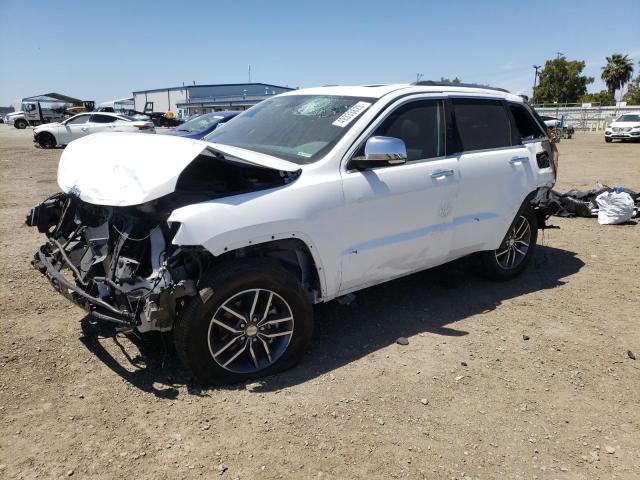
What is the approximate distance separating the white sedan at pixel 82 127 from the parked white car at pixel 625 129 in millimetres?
24356

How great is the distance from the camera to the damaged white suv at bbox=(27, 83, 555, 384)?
2977mm

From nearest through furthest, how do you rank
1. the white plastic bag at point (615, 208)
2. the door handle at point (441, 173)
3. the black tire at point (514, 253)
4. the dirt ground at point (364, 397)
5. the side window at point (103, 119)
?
the dirt ground at point (364, 397), the door handle at point (441, 173), the black tire at point (514, 253), the white plastic bag at point (615, 208), the side window at point (103, 119)

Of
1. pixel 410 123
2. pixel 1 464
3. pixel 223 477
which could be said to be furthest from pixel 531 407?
pixel 1 464

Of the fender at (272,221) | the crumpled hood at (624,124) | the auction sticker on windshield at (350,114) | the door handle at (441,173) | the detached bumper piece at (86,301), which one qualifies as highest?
the auction sticker on windshield at (350,114)

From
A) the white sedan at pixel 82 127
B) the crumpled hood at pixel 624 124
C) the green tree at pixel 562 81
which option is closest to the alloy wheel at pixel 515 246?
the white sedan at pixel 82 127

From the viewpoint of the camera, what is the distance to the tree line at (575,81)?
67.2 metres

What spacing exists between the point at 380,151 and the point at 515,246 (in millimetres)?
2607

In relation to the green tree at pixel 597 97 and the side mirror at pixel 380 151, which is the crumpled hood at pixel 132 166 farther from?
the green tree at pixel 597 97

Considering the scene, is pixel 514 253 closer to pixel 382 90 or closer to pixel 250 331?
pixel 382 90

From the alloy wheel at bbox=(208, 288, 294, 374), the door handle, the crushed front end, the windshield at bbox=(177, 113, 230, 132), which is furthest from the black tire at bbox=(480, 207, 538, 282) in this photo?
the windshield at bbox=(177, 113, 230, 132)

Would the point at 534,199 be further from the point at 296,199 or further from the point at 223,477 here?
the point at 223,477

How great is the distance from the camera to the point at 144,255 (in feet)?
10.7

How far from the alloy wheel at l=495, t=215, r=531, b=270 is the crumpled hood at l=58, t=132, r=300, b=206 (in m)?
2.81

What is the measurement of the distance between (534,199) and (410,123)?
195 cm
